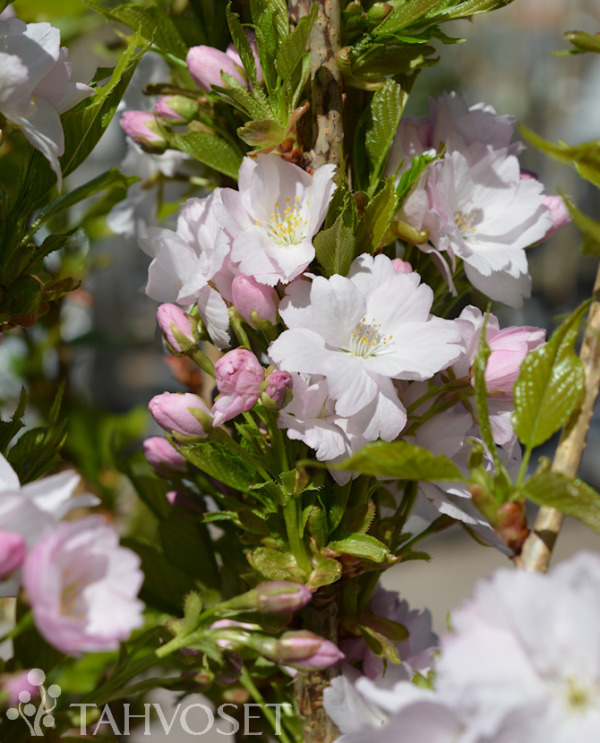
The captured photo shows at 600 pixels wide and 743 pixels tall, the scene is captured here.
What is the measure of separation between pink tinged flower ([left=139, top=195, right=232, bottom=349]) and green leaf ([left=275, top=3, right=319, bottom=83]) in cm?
7

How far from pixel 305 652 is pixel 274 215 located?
0.22m

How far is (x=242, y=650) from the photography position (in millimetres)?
416

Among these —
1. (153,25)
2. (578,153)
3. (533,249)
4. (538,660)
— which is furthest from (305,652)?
(533,249)

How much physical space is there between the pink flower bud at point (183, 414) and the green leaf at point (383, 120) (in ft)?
0.52

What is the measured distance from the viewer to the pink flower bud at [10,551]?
274 mm

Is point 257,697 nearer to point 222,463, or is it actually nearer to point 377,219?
point 222,463

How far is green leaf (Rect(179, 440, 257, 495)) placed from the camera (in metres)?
0.43

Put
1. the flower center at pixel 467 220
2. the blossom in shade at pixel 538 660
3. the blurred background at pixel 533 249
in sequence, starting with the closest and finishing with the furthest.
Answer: the blossom in shade at pixel 538 660 → the flower center at pixel 467 220 → the blurred background at pixel 533 249

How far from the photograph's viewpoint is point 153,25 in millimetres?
488

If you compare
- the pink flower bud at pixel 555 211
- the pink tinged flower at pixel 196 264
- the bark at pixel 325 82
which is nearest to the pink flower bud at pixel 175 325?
the pink tinged flower at pixel 196 264

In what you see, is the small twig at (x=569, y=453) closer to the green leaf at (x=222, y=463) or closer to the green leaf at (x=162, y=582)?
the green leaf at (x=222, y=463)

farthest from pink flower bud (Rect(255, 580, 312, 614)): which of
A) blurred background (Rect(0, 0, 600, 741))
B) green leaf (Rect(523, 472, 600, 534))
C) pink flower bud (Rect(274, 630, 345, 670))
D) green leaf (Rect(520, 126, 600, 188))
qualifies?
blurred background (Rect(0, 0, 600, 741))

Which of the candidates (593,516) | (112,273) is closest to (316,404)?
(593,516)

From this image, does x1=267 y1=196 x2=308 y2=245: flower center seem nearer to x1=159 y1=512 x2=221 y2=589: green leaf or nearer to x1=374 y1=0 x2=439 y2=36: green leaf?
x1=374 y1=0 x2=439 y2=36: green leaf
